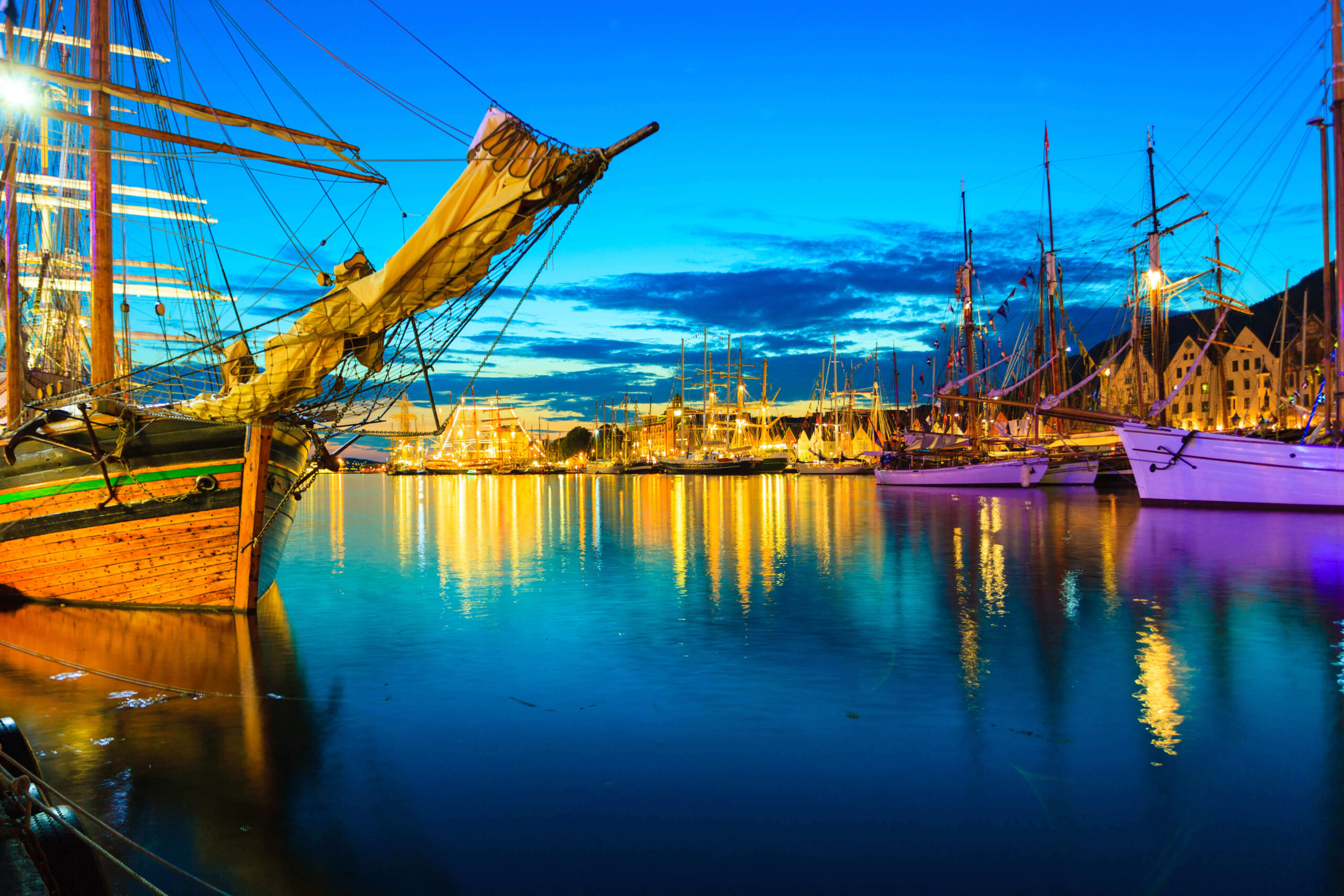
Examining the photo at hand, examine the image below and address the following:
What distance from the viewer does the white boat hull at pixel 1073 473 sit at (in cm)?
6019

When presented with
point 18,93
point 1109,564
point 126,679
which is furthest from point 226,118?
point 1109,564

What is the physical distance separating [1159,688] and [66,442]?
16764mm

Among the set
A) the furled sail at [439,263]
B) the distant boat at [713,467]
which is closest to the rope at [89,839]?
the furled sail at [439,263]

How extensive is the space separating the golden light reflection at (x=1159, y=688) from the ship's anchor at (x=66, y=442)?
15563 millimetres

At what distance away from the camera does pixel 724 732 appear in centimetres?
865

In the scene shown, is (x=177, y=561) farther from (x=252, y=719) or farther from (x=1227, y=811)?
(x=1227, y=811)

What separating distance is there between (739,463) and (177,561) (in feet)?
378

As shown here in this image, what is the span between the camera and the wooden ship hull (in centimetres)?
→ 1463

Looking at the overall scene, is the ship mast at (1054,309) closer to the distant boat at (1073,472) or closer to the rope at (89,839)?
the distant boat at (1073,472)

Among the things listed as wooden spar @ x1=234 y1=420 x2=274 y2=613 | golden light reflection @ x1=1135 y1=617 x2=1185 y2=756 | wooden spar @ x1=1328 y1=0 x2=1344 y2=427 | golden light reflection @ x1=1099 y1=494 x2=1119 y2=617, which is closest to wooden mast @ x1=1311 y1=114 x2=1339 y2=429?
wooden spar @ x1=1328 y1=0 x2=1344 y2=427

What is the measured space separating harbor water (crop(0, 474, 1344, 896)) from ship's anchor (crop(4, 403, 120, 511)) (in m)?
2.38

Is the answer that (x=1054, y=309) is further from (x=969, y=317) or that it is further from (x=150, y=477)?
(x=150, y=477)

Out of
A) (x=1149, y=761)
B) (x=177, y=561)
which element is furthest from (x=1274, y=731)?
(x=177, y=561)

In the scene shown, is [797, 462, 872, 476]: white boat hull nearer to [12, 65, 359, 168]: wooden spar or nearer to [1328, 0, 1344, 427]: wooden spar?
[1328, 0, 1344, 427]: wooden spar
